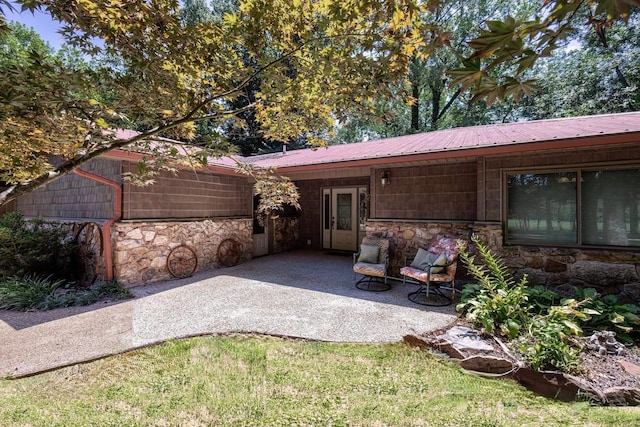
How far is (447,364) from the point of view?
10.0ft

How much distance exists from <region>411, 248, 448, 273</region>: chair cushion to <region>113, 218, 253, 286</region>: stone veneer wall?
474 centimetres

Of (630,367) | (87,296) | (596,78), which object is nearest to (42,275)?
(87,296)

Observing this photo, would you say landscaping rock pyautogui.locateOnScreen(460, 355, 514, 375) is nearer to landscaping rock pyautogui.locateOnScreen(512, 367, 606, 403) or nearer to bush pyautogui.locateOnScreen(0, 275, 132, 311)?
landscaping rock pyautogui.locateOnScreen(512, 367, 606, 403)

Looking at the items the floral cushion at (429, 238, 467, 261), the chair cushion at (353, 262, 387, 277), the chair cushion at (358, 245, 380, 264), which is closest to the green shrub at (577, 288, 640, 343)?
the floral cushion at (429, 238, 467, 261)

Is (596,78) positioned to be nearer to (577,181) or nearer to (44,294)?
(577,181)

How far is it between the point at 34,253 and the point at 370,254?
21.7 feet

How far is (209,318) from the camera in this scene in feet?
13.7

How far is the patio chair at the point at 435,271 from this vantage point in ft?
15.9

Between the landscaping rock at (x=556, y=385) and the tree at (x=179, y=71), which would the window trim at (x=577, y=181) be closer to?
the landscaping rock at (x=556, y=385)

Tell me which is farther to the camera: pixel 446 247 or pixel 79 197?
pixel 79 197

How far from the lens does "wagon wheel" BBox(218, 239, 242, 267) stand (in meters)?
7.54

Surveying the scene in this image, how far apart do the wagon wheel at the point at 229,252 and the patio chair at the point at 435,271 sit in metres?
4.47

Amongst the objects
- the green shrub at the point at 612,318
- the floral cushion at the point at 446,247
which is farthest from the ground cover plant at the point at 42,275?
the green shrub at the point at 612,318

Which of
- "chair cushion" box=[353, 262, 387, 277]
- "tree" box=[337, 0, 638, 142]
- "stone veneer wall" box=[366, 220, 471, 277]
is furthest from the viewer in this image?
"tree" box=[337, 0, 638, 142]
